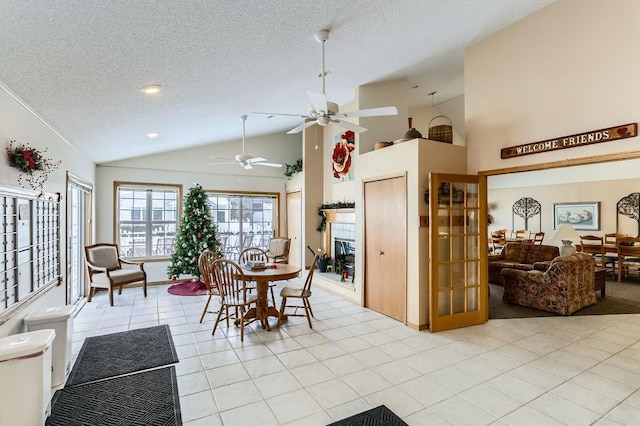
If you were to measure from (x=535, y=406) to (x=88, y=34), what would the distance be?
4.21 metres

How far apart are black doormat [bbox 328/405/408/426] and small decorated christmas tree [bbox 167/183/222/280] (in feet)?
15.5

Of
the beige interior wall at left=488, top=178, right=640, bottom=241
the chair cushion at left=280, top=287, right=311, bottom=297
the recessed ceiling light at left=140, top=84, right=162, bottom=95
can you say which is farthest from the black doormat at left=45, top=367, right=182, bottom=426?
the beige interior wall at left=488, top=178, right=640, bottom=241

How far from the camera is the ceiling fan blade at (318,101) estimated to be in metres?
2.86

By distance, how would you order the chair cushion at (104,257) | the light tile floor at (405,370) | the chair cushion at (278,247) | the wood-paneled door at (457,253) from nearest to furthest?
1. the light tile floor at (405,370)
2. the wood-paneled door at (457,253)
3. the chair cushion at (104,257)
4. the chair cushion at (278,247)

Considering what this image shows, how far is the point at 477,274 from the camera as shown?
172 inches

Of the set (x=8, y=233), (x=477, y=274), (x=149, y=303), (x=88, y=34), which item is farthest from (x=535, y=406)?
(x=149, y=303)

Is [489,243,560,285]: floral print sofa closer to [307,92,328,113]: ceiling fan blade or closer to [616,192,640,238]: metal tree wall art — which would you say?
[616,192,640,238]: metal tree wall art

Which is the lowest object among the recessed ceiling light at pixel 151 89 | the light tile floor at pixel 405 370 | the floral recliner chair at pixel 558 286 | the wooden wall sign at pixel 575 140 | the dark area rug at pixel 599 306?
the dark area rug at pixel 599 306

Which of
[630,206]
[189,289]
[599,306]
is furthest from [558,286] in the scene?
[189,289]

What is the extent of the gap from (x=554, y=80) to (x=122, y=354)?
5608 millimetres

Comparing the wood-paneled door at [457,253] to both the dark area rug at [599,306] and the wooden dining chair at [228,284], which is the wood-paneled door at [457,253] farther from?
the wooden dining chair at [228,284]

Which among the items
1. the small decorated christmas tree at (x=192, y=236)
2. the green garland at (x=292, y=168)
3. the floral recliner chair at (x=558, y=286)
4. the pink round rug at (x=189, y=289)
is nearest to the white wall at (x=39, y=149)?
the small decorated christmas tree at (x=192, y=236)

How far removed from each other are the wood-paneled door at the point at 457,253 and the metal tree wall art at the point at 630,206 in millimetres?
6270

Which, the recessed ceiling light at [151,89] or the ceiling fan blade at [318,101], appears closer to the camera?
the ceiling fan blade at [318,101]
